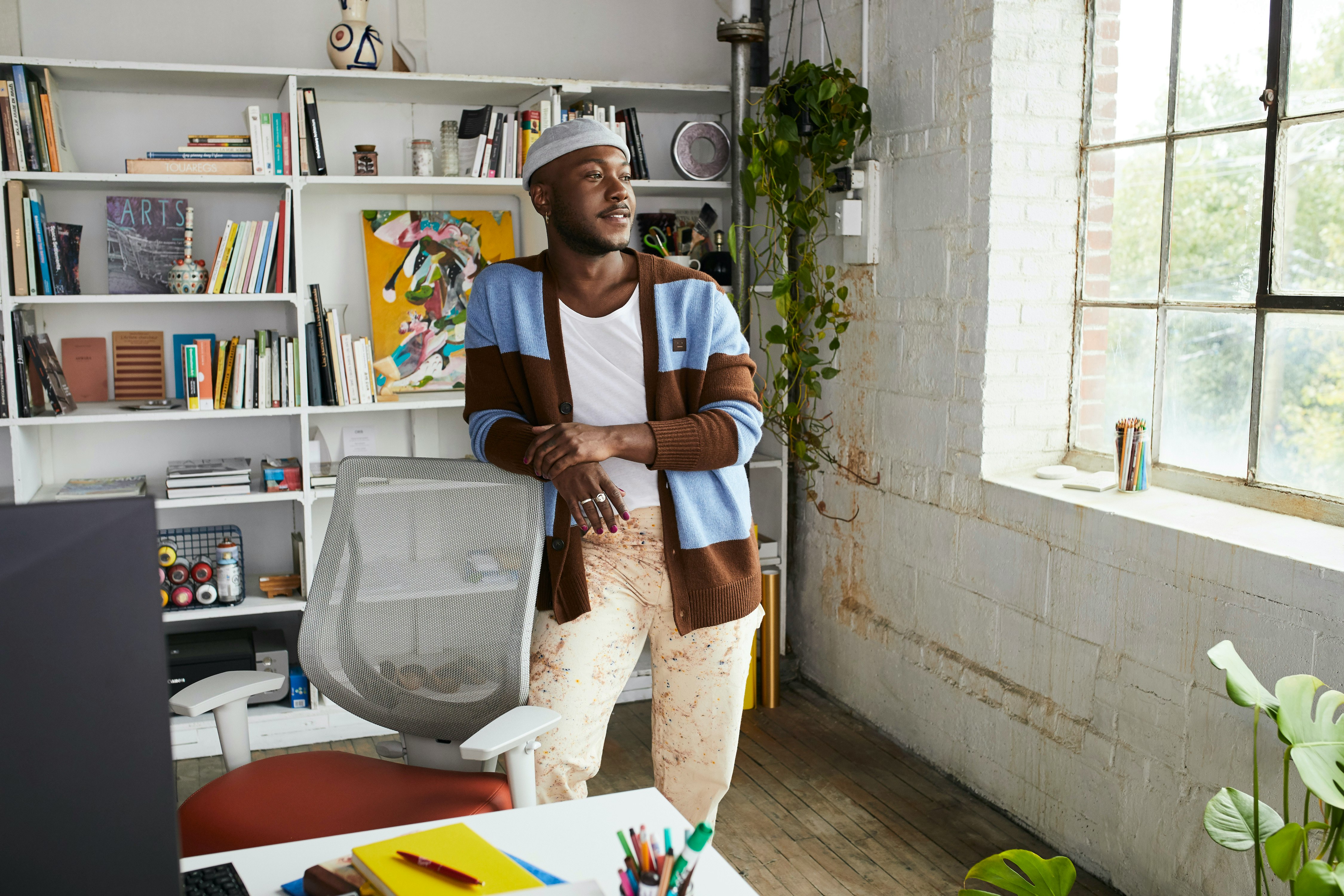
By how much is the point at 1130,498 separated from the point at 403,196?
2.43 meters

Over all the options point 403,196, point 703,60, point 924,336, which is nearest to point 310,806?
point 924,336

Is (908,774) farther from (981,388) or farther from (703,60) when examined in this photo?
(703,60)

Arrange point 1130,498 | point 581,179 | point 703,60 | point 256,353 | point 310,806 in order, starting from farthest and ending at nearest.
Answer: point 703,60 < point 256,353 < point 1130,498 < point 581,179 < point 310,806

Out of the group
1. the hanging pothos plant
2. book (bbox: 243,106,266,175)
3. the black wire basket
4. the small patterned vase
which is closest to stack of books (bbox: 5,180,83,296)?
the small patterned vase

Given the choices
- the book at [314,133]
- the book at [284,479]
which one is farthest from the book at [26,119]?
the book at [284,479]

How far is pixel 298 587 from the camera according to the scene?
3422mm

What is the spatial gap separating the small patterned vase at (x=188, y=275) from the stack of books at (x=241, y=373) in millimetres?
157

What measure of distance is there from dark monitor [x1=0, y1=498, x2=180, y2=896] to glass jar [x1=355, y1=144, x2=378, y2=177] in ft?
9.50

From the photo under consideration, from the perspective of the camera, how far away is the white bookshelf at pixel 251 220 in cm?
318

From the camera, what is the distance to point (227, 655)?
3.24 metres

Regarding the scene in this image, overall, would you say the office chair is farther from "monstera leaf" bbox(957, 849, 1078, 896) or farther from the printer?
the printer

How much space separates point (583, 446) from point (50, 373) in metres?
2.08

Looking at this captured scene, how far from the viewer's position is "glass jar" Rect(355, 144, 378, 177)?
132 inches

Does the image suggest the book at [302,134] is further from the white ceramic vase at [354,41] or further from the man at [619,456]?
the man at [619,456]
